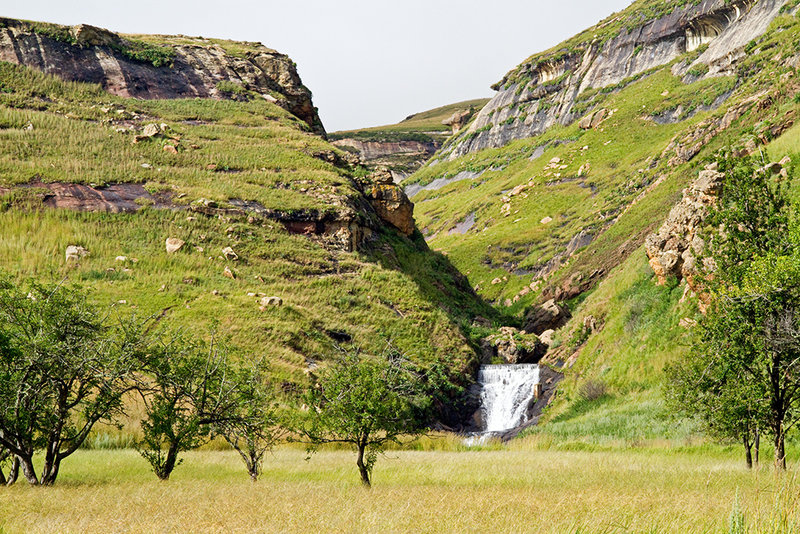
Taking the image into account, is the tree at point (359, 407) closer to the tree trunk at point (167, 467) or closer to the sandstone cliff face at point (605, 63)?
the tree trunk at point (167, 467)

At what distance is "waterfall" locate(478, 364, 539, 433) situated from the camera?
3604 centimetres

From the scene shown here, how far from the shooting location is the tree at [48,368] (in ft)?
39.9

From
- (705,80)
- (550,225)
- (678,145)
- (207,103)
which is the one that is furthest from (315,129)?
(705,80)

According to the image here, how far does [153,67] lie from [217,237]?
1541 inches

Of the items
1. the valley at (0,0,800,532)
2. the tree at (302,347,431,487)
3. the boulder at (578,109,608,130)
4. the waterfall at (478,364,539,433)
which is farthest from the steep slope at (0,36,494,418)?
the boulder at (578,109,608,130)

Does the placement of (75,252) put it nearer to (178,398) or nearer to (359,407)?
(178,398)

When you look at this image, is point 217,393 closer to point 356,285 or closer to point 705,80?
point 356,285

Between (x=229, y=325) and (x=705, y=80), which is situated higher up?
(x=705, y=80)

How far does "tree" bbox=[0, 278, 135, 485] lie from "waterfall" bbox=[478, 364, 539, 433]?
26.4 m

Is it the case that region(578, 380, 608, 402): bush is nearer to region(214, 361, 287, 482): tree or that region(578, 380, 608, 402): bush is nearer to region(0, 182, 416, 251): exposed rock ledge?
region(214, 361, 287, 482): tree

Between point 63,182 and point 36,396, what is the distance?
33.5 metres

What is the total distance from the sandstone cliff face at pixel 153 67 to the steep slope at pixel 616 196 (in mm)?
34293

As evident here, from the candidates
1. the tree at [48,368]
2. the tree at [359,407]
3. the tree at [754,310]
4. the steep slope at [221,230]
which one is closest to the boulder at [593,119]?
the steep slope at [221,230]

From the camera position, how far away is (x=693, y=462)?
57.1 feet
